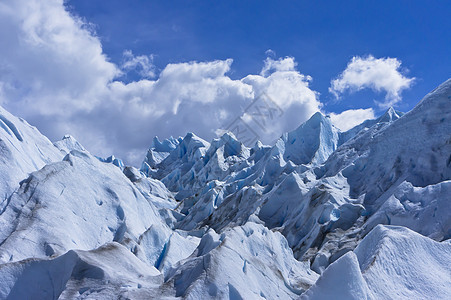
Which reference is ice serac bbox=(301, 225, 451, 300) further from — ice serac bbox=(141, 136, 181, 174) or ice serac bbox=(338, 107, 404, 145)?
ice serac bbox=(141, 136, 181, 174)

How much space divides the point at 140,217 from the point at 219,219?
33.4 ft

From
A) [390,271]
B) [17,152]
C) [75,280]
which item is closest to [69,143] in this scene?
[17,152]

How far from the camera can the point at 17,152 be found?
53.9 ft

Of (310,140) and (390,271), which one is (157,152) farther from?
(390,271)

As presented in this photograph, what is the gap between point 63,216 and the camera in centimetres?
1452

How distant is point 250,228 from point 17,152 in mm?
9669

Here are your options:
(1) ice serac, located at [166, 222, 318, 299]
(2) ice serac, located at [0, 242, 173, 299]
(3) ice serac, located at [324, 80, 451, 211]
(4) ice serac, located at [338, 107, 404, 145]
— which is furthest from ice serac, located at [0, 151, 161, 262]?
(4) ice serac, located at [338, 107, 404, 145]

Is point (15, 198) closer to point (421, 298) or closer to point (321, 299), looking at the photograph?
point (321, 299)

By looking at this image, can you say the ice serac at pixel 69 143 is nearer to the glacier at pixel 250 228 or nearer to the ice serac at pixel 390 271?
the glacier at pixel 250 228

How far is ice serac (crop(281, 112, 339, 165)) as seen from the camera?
3981 cm

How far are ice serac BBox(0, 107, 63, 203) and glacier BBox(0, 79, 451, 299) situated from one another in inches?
2.9

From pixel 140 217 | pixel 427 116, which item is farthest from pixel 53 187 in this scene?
pixel 427 116

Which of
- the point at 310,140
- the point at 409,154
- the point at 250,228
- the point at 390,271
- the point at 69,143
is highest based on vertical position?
the point at 69,143

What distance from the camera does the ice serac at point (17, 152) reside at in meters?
14.8
